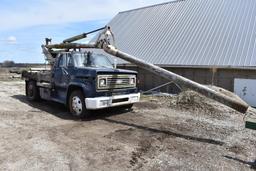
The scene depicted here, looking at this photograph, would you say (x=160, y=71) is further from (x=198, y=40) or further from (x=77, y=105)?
(x=198, y=40)

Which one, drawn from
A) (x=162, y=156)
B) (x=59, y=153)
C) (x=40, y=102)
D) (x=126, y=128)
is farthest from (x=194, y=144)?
(x=40, y=102)

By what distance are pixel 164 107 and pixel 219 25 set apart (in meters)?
8.60

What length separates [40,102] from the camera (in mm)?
14266

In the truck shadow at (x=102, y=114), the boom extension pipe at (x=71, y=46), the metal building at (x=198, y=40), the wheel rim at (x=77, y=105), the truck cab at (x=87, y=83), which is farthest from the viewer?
the metal building at (x=198, y=40)

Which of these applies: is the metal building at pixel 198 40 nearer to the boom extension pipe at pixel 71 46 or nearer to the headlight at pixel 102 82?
the boom extension pipe at pixel 71 46

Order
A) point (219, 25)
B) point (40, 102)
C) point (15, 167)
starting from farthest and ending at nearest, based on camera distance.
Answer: point (219, 25)
point (40, 102)
point (15, 167)

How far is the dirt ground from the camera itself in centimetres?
629

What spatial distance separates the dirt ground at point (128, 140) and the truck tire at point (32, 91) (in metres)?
1.89

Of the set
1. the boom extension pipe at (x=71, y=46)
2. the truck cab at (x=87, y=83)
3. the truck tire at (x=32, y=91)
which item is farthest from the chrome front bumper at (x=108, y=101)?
the truck tire at (x=32, y=91)

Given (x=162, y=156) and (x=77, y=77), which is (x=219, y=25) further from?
(x=162, y=156)

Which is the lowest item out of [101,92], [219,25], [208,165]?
[208,165]

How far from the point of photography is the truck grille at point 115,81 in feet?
33.4

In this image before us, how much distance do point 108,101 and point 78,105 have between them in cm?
109

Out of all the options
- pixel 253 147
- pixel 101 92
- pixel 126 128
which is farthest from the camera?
pixel 101 92
